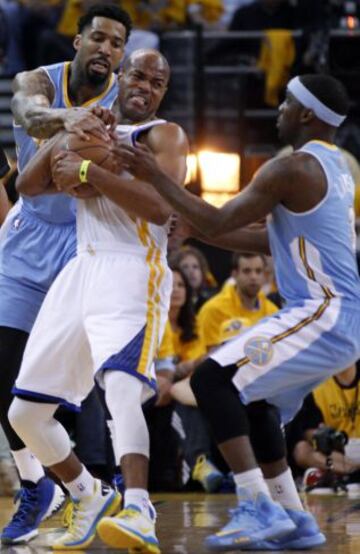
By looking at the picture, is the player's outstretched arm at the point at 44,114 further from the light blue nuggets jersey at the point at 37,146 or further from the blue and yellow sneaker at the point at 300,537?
the blue and yellow sneaker at the point at 300,537

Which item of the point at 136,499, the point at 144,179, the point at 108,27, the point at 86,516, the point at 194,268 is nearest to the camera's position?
the point at 136,499

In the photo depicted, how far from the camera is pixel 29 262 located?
6.57 metres

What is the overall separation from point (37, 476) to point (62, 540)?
25.3 inches

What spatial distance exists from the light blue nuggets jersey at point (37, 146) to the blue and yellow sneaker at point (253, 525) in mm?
1703

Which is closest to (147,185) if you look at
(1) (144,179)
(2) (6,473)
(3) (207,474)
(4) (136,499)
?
(1) (144,179)

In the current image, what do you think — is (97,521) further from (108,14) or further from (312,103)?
(108,14)

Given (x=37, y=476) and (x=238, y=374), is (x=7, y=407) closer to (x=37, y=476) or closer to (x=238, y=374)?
(x=37, y=476)

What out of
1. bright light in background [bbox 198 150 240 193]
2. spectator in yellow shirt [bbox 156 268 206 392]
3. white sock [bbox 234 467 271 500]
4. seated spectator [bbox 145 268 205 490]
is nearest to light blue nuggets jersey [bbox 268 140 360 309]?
white sock [bbox 234 467 271 500]

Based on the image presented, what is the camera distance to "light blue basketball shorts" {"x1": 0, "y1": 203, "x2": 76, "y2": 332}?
6484mm

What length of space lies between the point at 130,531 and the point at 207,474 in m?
4.08

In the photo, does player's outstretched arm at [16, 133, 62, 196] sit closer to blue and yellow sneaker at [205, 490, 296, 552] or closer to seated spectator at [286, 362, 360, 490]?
blue and yellow sneaker at [205, 490, 296, 552]

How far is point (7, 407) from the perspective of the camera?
6.54m

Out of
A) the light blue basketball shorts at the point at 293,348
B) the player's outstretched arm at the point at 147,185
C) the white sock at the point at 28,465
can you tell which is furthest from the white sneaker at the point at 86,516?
the player's outstretched arm at the point at 147,185

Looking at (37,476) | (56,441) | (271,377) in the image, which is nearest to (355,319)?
(271,377)
